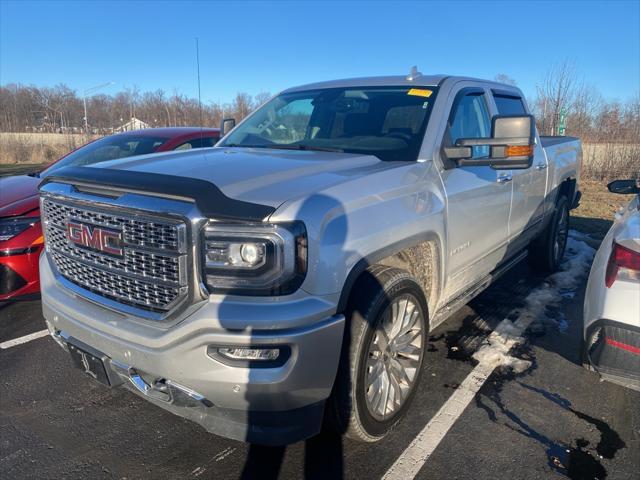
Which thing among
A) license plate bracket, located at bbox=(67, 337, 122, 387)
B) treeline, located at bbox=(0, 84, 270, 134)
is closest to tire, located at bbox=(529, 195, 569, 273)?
license plate bracket, located at bbox=(67, 337, 122, 387)

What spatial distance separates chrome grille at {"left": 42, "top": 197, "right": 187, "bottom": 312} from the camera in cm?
216

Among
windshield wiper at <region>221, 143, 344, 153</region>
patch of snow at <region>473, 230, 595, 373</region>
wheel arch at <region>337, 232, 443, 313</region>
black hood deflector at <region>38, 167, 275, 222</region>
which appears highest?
windshield wiper at <region>221, 143, 344, 153</region>

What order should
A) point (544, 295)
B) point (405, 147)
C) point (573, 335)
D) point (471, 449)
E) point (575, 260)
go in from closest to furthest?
point (471, 449), point (405, 147), point (573, 335), point (544, 295), point (575, 260)

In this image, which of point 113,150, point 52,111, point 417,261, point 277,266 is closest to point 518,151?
point 417,261

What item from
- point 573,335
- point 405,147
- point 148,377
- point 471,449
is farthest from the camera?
point 573,335

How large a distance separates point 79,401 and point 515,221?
150 inches

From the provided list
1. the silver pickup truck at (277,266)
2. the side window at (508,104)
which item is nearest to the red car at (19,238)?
the silver pickup truck at (277,266)

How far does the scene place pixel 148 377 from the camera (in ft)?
7.50

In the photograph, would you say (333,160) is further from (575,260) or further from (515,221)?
(575,260)

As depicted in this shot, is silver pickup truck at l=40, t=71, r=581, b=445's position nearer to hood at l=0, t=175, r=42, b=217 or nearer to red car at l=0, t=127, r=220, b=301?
red car at l=0, t=127, r=220, b=301

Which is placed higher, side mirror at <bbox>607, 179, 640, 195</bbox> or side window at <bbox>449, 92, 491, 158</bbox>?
side window at <bbox>449, 92, 491, 158</bbox>

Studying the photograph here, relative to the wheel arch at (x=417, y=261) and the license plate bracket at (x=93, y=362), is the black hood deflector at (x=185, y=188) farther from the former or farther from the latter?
the license plate bracket at (x=93, y=362)

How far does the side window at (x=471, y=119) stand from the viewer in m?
3.56

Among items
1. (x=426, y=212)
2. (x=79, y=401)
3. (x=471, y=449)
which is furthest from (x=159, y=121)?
(x=471, y=449)
